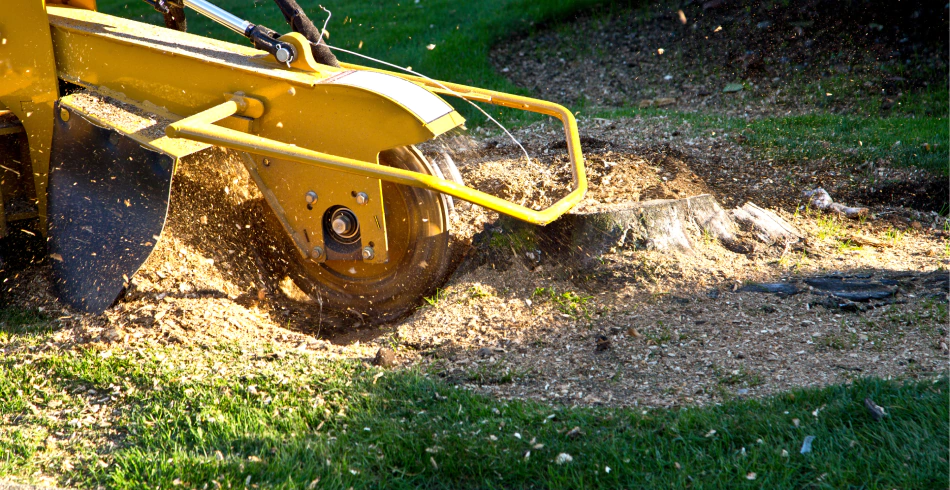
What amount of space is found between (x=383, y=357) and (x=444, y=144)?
1.34 m

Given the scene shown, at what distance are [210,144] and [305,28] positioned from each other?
72cm

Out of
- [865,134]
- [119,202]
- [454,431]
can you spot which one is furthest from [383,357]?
[865,134]

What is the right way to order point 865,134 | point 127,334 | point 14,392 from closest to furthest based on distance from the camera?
point 14,392, point 127,334, point 865,134

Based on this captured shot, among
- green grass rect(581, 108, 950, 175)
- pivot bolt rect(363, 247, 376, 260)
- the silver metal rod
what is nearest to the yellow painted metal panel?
the silver metal rod

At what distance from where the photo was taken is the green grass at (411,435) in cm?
247

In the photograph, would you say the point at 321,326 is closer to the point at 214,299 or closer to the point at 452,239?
the point at 214,299

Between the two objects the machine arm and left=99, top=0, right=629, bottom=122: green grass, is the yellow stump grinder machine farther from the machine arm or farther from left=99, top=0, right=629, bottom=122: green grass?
left=99, top=0, right=629, bottom=122: green grass

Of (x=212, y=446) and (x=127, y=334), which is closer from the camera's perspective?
(x=212, y=446)

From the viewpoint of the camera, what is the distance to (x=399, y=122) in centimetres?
334

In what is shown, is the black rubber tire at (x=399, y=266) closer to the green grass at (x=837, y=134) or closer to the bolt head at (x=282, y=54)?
the bolt head at (x=282, y=54)

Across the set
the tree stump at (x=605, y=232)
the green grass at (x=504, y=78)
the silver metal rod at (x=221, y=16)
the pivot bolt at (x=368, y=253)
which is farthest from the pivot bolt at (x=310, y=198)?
the green grass at (x=504, y=78)

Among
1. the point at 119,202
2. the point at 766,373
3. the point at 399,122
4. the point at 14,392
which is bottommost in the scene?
the point at 14,392

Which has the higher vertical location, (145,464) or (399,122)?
(399,122)

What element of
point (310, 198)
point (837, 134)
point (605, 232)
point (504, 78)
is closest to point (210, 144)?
point (310, 198)
